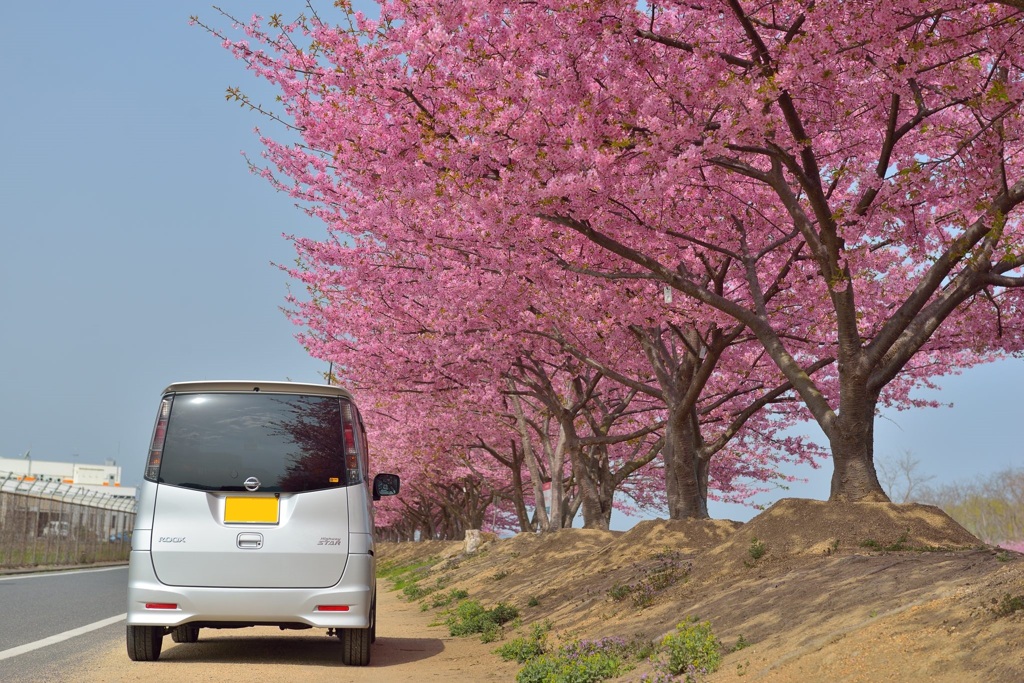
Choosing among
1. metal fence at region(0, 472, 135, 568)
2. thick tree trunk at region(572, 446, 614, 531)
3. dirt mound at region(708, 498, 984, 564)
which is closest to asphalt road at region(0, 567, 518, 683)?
dirt mound at region(708, 498, 984, 564)

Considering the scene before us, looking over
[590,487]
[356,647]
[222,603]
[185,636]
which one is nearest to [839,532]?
[356,647]

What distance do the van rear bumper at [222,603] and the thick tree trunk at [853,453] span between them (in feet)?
18.3

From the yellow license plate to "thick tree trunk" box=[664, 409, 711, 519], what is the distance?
29.1 ft

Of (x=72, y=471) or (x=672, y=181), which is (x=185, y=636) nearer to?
(x=672, y=181)

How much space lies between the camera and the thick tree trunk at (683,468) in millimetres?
16391

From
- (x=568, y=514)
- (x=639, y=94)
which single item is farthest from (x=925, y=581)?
(x=568, y=514)

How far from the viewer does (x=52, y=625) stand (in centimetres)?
1216

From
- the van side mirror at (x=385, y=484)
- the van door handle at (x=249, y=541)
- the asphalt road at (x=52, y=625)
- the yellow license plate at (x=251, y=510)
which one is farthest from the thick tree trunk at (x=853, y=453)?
the asphalt road at (x=52, y=625)

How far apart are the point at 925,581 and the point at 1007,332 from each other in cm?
956

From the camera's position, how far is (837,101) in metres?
11.7

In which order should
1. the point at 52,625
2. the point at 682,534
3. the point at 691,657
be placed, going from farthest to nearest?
the point at 682,534
the point at 52,625
the point at 691,657

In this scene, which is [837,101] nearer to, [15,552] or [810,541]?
[810,541]

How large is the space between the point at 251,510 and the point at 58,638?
3691 mm

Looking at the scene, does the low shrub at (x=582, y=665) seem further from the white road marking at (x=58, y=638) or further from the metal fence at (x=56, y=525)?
the metal fence at (x=56, y=525)
